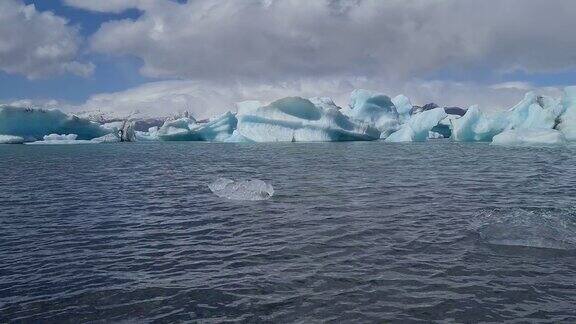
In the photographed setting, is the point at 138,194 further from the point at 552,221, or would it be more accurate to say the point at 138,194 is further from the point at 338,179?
the point at 552,221

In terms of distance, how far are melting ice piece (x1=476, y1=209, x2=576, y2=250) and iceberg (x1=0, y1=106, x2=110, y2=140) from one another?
73121mm

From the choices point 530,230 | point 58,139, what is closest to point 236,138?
point 58,139

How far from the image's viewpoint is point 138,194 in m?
17.0

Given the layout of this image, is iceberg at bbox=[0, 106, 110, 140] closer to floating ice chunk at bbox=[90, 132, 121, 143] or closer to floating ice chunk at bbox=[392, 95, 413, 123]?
floating ice chunk at bbox=[90, 132, 121, 143]

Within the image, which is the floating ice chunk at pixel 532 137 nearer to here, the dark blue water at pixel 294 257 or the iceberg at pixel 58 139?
the dark blue water at pixel 294 257

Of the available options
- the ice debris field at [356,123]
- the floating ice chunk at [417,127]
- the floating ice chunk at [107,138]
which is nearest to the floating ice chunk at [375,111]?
the ice debris field at [356,123]

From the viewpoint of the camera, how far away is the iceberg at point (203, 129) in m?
75.2

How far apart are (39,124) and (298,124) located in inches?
1749

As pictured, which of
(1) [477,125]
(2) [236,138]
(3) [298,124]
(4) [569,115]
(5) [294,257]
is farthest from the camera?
(2) [236,138]

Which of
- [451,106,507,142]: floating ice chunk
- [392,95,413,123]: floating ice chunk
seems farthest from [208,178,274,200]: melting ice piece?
[392,95,413,123]: floating ice chunk

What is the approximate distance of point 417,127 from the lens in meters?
62.9

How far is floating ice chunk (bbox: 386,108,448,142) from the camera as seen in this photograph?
199 feet

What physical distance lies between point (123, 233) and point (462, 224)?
7.59 m

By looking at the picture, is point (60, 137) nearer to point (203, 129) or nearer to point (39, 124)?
point (39, 124)
